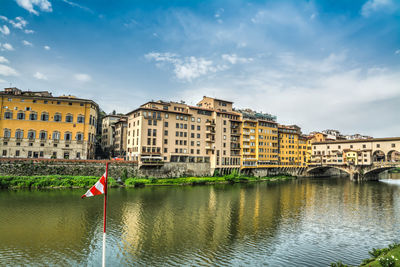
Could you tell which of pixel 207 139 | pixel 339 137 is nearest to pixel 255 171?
pixel 207 139

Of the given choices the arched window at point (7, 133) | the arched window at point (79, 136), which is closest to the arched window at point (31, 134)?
the arched window at point (7, 133)

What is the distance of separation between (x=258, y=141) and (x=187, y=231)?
7150cm

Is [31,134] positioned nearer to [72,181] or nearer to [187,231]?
[72,181]

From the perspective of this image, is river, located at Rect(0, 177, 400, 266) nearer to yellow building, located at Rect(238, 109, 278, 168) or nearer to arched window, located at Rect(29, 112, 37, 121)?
→ arched window, located at Rect(29, 112, 37, 121)

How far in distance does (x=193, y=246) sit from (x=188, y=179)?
162ft

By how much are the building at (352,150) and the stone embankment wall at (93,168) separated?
207ft

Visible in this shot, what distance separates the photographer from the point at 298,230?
101 feet

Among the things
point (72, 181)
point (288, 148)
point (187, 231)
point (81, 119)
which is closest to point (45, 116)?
point (81, 119)

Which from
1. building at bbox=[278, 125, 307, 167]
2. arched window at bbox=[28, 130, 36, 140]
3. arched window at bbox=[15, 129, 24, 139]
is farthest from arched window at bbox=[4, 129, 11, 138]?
building at bbox=[278, 125, 307, 167]

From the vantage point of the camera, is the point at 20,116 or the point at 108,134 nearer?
the point at 20,116

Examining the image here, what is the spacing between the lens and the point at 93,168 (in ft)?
215

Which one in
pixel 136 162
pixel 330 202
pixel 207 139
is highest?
pixel 207 139

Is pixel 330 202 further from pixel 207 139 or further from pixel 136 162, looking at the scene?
pixel 136 162

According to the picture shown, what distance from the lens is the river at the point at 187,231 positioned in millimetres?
22016
